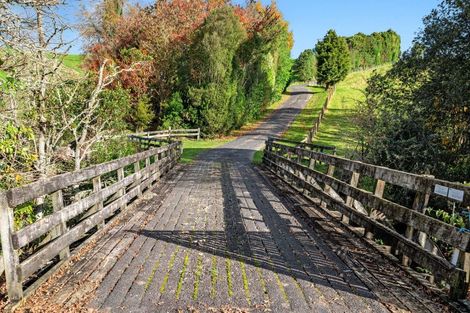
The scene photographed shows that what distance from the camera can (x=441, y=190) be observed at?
3.96 metres

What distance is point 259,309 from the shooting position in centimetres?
343

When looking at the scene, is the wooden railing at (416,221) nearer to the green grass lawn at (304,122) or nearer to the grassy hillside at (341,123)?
the grassy hillside at (341,123)

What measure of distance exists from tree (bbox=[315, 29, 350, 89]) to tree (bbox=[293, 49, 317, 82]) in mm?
26091

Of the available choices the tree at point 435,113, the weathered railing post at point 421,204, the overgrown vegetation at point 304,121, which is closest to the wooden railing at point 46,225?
the weathered railing post at point 421,204

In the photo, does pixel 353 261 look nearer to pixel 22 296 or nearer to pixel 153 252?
pixel 153 252

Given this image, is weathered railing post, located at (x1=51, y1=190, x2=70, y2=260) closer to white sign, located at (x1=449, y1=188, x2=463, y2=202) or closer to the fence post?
the fence post

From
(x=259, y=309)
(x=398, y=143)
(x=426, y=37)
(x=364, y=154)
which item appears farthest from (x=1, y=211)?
(x=426, y=37)

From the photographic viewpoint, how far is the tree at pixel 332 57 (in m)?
57.5

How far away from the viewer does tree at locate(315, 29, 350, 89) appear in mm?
57531

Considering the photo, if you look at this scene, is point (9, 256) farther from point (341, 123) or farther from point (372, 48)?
point (372, 48)

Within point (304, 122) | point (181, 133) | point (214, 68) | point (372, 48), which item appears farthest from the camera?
point (372, 48)

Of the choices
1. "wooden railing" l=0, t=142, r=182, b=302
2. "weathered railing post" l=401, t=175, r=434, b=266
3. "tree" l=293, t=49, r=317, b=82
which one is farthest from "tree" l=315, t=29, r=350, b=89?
"weathered railing post" l=401, t=175, r=434, b=266

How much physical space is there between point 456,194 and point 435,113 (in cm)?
1068

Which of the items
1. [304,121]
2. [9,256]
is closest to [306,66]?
[304,121]
